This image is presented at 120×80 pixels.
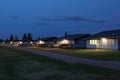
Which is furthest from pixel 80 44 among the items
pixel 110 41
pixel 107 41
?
pixel 110 41

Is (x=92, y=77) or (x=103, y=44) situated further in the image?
(x=103, y=44)

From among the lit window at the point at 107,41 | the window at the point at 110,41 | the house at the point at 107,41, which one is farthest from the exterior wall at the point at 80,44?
the window at the point at 110,41

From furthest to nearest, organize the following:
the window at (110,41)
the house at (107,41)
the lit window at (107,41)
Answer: the lit window at (107,41), the window at (110,41), the house at (107,41)

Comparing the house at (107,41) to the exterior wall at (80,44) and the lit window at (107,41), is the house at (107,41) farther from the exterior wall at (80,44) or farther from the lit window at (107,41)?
the exterior wall at (80,44)

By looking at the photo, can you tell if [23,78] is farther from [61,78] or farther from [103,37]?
[103,37]

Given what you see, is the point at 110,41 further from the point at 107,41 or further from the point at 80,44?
the point at 80,44

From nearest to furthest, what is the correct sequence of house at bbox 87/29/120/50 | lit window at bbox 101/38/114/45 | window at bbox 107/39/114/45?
1. house at bbox 87/29/120/50
2. window at bbox 107/39/114/45
3. lit window at bbox 101/38/114/45

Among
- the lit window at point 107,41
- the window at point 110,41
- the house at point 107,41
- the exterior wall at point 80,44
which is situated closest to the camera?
the house at point 107,41

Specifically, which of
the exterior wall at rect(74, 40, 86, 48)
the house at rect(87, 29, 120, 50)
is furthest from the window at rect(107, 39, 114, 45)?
the exterior wall at rect(74, 40, 86, 48)

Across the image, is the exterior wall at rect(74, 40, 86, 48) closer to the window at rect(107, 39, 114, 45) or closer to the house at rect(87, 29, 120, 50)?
the house at rect(87, 29, 120, 50)

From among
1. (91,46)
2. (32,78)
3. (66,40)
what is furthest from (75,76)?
(66,40)

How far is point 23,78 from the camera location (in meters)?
14.2

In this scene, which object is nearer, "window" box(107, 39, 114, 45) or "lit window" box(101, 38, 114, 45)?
"window" box(107, 39, 114, 45)

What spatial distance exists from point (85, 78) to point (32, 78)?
2.60m
